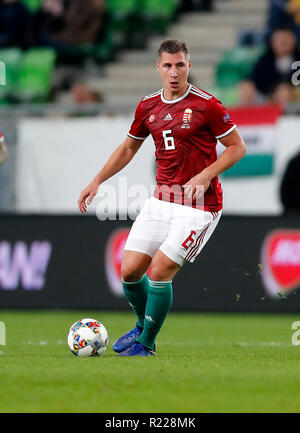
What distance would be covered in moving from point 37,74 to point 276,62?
14.8ft

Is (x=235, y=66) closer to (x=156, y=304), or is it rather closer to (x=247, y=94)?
(x=247, y=94)

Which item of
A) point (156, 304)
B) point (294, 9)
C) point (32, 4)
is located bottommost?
point (156, 304)

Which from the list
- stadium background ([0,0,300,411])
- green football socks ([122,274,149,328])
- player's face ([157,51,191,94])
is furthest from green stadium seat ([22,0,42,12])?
green football socks ([122,274,149,328])

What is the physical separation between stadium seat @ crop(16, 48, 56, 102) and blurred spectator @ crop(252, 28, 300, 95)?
13.1 feet

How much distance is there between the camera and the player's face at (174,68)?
7895 mm

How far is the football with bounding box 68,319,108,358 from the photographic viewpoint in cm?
815

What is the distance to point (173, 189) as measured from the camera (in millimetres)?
8117

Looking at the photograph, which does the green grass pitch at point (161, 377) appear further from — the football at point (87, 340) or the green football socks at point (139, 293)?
the green football socks at point (139, 293)

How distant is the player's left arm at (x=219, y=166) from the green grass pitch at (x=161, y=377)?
1260 mm

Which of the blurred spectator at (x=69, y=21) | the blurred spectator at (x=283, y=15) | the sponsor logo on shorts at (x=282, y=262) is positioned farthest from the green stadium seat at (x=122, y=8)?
the sponsor logo on shorts at (x=282, y=262)

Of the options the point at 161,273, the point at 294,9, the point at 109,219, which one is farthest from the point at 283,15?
the point at 161,273

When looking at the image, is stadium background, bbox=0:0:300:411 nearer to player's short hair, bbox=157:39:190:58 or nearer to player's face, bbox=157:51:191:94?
player's face, bbox=157:51:191:94

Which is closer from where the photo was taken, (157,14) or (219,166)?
(219,166)

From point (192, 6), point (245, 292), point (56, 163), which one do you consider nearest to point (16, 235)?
point (56, 163)
